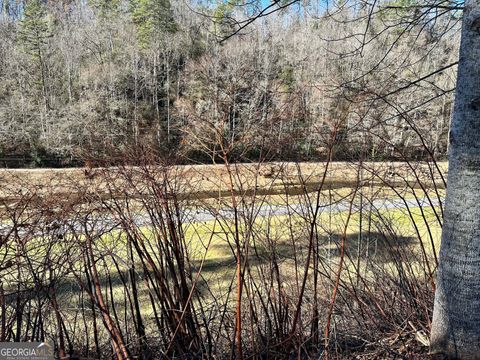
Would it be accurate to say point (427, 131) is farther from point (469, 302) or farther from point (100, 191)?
point (100, 191)

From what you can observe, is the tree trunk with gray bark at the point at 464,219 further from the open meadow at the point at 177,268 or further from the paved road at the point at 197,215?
the paved road at the point at 197,215

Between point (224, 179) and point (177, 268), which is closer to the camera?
point (177, 268)

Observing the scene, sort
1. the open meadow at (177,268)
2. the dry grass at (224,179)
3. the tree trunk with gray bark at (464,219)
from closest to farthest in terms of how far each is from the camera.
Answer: the tree trunk with gray bark at (464,219), the open meadow at (177,268), the dry grass at (224,179)

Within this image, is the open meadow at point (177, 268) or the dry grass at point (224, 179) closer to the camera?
the open meadow at point (177, 268)

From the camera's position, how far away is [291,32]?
91.9 feet

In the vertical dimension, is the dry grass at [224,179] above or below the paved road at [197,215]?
above

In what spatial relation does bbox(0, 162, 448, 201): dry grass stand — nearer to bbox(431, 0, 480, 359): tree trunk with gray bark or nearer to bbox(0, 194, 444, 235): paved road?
bbox(0, 194, 444, 235): paved road

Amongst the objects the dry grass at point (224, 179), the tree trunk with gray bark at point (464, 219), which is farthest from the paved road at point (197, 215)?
the tree trunk with gray bark at point (464, 219)

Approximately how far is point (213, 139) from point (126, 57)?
27.4 m

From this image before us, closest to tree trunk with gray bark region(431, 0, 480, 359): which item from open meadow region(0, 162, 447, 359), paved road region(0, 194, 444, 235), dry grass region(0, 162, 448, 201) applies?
open meadow region(0, 162, 447, 359)

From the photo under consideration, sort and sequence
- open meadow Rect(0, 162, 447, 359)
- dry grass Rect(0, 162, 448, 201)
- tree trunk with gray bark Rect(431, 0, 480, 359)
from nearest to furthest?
tree trunk with gray bark Rect(431, 0, 480, 359), open meadow Rect(0, 162, 447, 359), dry grass Rect(0, 162, 448, 201)

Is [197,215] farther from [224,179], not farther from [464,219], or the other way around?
[464,219]

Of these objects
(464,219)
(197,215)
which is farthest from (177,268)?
(464,219)

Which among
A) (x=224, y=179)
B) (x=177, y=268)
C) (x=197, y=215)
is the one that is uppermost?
(x=224, y=179)
